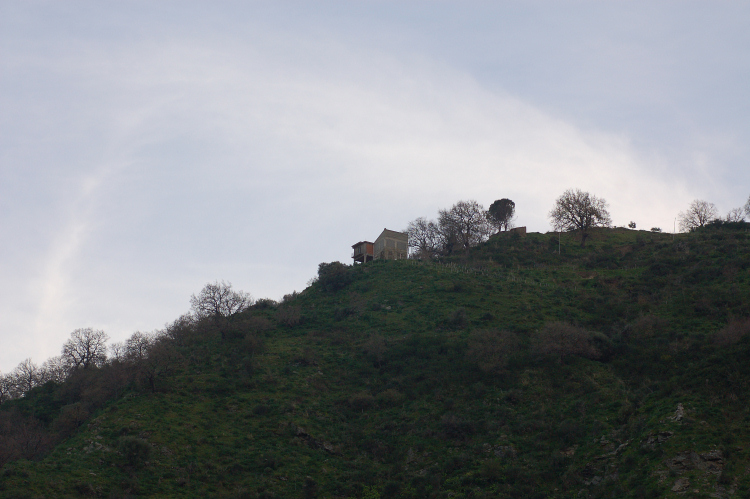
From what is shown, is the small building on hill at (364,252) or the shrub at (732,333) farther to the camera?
the small building on hill at (364,252)

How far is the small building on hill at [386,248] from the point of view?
258 feet

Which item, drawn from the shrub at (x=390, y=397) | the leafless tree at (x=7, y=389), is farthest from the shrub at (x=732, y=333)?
the leafless tree at (x=7, y=389)

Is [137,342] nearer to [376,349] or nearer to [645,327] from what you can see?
[376,349]

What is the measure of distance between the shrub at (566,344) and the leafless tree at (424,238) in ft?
134

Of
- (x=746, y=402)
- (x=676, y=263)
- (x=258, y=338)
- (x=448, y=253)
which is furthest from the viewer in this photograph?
(x=448, y=253)

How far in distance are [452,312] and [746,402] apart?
26904mm

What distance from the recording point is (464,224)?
8462cm

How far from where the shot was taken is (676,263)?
58406 mm

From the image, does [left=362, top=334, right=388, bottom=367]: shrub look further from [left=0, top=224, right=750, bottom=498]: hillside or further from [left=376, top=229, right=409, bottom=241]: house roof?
[left=376, top=229, right=409, bottom=241]: house roof

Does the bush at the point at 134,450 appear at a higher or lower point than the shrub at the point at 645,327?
lower

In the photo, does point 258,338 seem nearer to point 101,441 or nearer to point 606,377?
point 101,441

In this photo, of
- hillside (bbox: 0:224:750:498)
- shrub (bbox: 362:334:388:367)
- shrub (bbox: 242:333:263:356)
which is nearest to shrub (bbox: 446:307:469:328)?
hillside (bbox: 0:224:750:498)

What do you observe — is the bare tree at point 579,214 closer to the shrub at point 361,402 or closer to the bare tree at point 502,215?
the bare tree at point 502,215

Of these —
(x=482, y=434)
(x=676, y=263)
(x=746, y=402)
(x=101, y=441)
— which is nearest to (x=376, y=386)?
(x=482, y=434)
